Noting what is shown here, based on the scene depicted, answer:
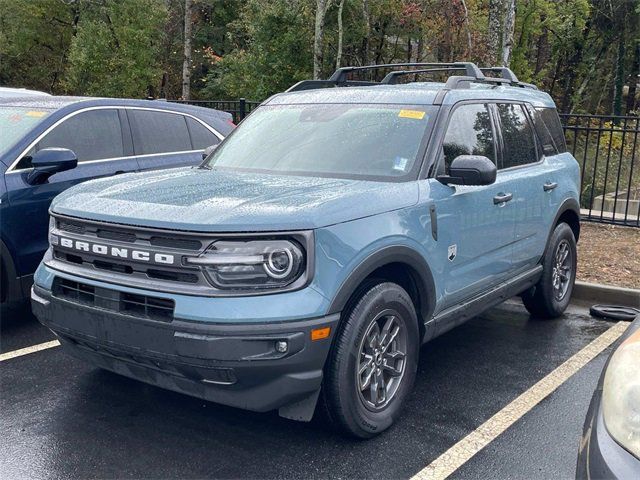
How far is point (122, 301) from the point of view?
10.6 feet

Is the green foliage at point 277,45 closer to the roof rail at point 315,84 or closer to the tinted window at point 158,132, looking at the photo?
the tinted window at point 158,132

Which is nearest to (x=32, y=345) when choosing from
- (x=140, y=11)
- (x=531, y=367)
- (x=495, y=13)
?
(x=531, y=367)

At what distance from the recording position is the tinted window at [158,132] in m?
6.11

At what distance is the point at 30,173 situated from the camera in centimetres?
516

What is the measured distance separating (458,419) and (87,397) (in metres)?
2.22

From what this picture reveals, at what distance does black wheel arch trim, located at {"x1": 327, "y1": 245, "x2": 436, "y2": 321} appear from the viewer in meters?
3.20

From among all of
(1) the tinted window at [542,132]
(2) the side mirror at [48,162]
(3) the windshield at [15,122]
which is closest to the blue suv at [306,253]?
(1) the tinted window at [542,132]

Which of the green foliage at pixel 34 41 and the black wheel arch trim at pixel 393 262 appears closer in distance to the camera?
the black wheel arch trim at pixel 393 262

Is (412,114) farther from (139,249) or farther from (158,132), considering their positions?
(158,132)

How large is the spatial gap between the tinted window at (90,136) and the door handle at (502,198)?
333 centimetres

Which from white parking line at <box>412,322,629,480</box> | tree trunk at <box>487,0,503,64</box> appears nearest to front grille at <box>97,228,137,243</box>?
white parking line at <box>412,322,629,480</box>

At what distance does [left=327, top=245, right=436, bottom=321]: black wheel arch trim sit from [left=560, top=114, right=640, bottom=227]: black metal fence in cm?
530

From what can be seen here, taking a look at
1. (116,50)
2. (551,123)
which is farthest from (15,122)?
(116,50)

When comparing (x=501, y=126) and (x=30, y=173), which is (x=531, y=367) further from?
(x=30, y=173)
